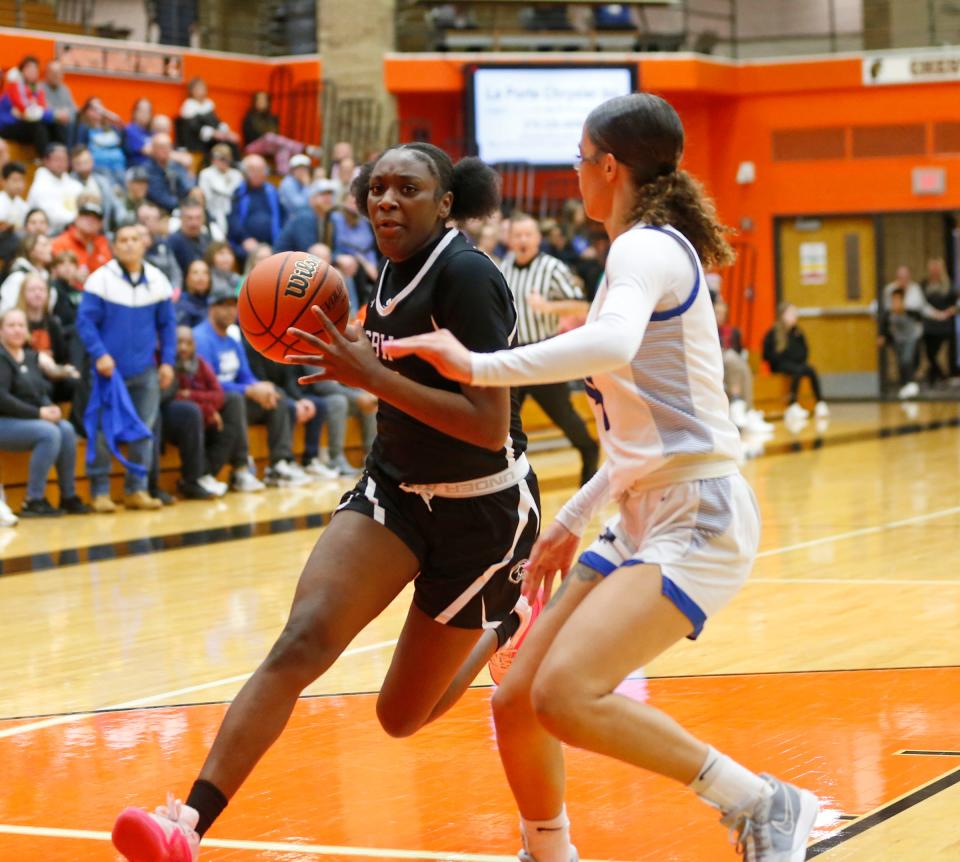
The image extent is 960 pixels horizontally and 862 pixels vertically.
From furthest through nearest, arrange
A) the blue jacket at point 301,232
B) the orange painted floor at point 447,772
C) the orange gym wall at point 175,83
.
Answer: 1. the orange gym wall at point 175,83
2. the blue jacket at point 301,232
3. the orange painted floor at point 447,772

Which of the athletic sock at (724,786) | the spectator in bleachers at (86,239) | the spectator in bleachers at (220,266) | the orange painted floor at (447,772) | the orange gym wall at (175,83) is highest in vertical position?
the orange gym wall at (175,83)

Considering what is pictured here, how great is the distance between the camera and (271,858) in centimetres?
411

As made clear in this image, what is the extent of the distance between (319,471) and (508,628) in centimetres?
959

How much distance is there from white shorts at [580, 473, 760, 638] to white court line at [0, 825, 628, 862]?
86cm

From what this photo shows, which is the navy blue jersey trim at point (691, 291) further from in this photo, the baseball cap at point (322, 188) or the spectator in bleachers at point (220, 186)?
the spectator in bleachers at point (220, 186)

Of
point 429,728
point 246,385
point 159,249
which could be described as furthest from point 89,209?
point 429,728

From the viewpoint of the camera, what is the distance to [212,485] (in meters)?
13.0

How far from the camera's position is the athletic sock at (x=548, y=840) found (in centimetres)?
381

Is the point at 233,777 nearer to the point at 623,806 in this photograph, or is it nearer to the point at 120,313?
the point at 623,806

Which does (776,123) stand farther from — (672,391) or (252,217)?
(672,391)

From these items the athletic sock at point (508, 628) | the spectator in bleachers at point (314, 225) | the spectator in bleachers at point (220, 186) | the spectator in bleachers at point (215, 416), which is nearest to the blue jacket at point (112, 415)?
the spectator in bleachers at point (215, 416)

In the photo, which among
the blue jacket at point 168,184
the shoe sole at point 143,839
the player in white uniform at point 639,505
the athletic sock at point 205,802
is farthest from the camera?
the blue jacket at point 168,184

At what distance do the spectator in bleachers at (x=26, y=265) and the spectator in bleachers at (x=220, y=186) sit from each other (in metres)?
3.86

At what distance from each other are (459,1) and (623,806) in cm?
1940
